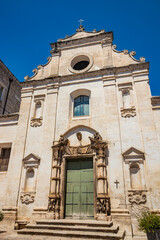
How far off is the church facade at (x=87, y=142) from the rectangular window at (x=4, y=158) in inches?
4.4

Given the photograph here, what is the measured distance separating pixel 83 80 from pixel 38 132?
4.83m

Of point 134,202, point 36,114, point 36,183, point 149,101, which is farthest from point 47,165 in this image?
point 149,101

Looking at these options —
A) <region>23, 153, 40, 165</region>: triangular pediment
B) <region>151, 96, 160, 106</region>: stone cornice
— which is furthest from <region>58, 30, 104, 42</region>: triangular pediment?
<region>23, 153, 40, 165</region>: triangular pediment

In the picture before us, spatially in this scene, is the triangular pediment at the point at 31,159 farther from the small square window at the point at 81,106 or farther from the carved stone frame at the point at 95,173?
the small square window at the point at 81,106

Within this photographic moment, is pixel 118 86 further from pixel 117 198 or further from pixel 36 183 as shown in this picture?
pixel 36 183

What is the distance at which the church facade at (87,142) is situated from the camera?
988 cm

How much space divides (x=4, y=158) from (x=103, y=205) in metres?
7.67

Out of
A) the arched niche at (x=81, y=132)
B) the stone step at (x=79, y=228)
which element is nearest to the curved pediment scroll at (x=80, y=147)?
the arched niche at (x=81, y=132)

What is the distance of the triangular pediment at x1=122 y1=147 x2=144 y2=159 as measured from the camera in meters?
10.2

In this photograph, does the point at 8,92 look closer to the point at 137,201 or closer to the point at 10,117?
the point at 10,117

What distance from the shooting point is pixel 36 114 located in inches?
543

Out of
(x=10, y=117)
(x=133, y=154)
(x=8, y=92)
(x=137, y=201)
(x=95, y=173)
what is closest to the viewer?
(x=137, y=201)

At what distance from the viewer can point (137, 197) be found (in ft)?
31.1

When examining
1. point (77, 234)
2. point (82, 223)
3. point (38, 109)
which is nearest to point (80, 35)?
point (38, 109)
